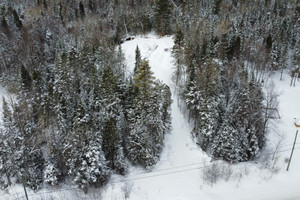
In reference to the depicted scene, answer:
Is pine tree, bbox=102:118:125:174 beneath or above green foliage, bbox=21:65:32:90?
beneath

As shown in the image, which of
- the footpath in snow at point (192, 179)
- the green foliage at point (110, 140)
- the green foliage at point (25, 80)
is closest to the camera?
the footpath in snow at point (192, 179)

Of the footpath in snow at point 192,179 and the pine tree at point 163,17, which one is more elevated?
the pine tree at point 163,17

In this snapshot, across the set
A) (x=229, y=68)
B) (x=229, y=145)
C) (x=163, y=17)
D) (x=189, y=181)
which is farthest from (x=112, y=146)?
(x=163, y=17)

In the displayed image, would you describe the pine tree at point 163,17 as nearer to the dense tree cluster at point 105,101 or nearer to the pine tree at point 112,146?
the dense tree cluster at point 105,101

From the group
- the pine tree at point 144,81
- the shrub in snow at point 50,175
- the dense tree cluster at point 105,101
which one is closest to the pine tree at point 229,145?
Result: the dense tree cluster at point 105,101

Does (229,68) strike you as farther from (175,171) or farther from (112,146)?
(112,146)

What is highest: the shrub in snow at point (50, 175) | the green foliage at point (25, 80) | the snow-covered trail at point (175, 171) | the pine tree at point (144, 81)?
the pine tree at point (144, 81)

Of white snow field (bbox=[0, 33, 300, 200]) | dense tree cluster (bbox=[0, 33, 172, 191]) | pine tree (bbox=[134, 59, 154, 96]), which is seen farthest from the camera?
pine tree (bbox=[134, 59, 154, 96])

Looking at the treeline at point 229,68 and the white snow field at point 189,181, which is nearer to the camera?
the white snow field at point 189,181

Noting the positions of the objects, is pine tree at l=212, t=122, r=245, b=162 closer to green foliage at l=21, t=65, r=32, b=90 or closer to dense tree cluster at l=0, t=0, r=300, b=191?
dense tree cluster at l=0, t=0, r=300, b=191

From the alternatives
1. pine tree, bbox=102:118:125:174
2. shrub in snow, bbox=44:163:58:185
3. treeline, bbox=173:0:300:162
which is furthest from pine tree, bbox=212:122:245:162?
shrub in snow, bbox=44:163:58:185

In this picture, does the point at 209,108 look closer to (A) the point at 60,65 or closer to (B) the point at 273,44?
(A) the point at 60,65
